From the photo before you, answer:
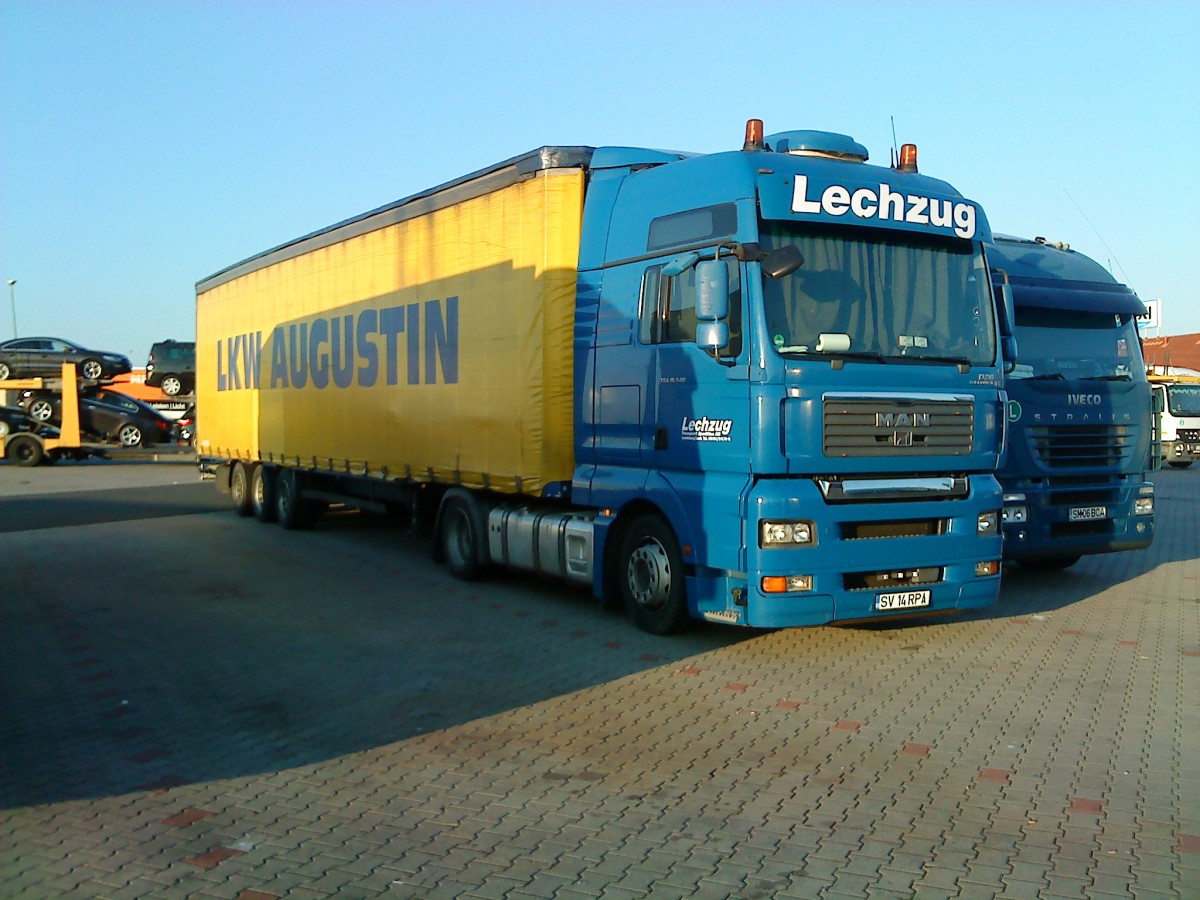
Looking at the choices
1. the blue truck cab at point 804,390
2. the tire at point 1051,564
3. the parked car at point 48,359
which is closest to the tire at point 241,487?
the blue truck cab at point 804,390

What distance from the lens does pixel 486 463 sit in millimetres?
11594

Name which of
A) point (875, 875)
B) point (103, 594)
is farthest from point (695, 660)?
point (103, 594)

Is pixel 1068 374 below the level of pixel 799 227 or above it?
below

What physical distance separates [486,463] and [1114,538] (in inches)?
246

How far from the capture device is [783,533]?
829cm

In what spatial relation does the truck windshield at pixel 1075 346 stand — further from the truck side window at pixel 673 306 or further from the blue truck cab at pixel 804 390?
the truck side window at pixel 673 306

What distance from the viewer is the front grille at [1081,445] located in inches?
451

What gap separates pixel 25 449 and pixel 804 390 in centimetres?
3215

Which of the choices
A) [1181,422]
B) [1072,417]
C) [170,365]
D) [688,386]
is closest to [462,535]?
[688,386]

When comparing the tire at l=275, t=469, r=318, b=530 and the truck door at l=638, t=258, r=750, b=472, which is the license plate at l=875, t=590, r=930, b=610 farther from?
the tire at l=275, t=469, r=318, b=530

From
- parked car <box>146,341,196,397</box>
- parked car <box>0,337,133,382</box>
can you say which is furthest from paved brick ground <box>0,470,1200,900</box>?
parked car <box>146,341,196,397</box>

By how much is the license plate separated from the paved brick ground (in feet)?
1.36

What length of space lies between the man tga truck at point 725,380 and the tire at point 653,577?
24mm

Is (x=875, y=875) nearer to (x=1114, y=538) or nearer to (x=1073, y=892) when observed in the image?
(x=1073, y=892)
